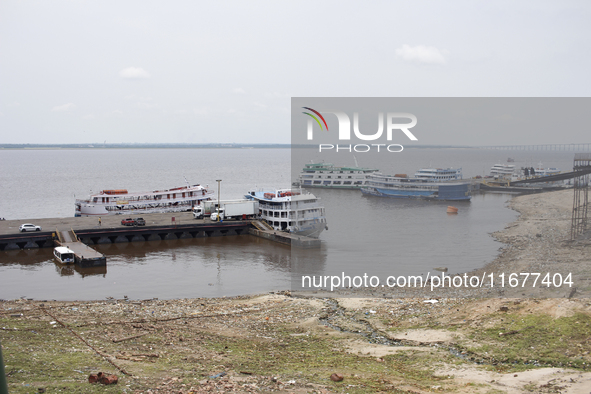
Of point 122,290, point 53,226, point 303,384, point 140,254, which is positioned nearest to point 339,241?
point 140,254

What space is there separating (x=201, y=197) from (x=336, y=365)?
168 ft

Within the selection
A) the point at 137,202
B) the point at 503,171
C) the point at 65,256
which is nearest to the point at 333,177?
the point at 503,171

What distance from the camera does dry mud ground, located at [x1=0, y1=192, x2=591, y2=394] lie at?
38.7ft

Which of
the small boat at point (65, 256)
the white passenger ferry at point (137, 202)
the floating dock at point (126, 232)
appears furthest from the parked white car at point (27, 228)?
the white passenger ferry at point (137, 202)

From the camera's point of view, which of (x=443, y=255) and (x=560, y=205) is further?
(x=560, y=205)

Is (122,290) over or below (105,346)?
below

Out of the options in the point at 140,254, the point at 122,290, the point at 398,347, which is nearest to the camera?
the point at 398,347

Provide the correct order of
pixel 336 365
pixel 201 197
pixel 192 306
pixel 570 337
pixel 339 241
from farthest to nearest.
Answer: pixel 201 197
pixel 339 241
pixel 192 306
pixel 570 337
pixel 336 365

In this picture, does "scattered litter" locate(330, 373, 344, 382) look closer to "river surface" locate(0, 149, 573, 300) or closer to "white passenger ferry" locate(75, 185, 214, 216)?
"river surface" locate(0, 149, 573, 300)

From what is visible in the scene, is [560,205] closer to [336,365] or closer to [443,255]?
[443,255]

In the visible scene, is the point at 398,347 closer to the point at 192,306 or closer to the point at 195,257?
the point at 192,306

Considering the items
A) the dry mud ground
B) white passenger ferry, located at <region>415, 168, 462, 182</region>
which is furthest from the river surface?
white passenger ferry, located at <region>415, 168, 462, 182</region>

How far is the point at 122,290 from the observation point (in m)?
28.7

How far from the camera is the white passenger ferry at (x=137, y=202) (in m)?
56.7
